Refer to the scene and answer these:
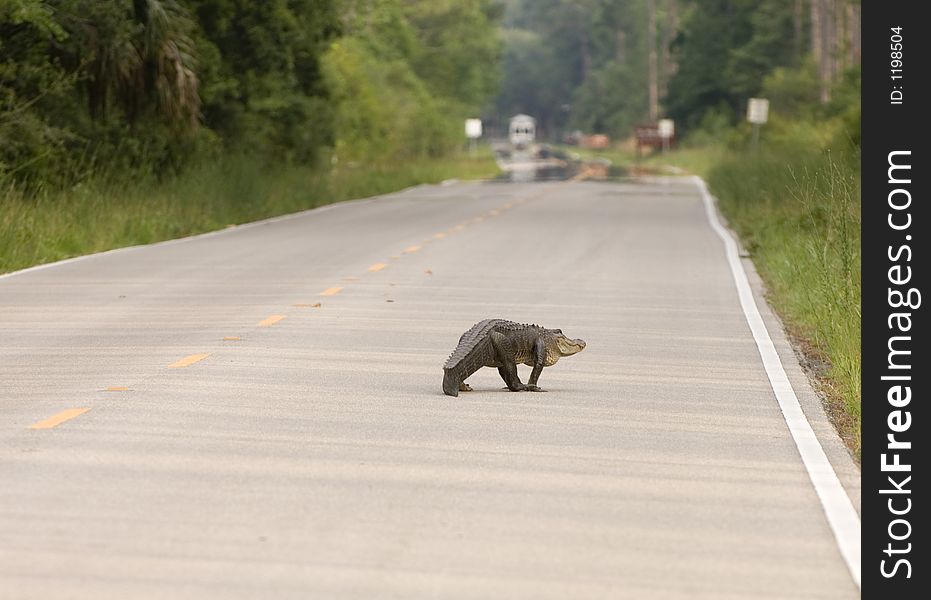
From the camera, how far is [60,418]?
424 inches

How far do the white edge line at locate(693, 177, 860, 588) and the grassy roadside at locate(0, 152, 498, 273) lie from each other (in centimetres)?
997

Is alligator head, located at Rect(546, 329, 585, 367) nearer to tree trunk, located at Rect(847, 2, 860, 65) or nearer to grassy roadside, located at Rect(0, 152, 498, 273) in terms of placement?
grassy roadside, located at Rect(0, 152, 498, 273)

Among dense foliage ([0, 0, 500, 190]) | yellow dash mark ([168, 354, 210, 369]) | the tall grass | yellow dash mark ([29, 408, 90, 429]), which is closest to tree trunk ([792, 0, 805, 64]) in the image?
dense foliage ([0, 0, 500, 190])

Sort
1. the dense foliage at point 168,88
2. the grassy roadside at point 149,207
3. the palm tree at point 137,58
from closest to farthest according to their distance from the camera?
the grassy roadside at point 149,207 < the dense foliage at point 168,88 < the palm tree at point 137,58

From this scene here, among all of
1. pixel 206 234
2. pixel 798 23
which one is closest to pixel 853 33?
pixel 798 23

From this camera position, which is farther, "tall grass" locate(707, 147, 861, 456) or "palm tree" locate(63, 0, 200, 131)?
"palm tree" locate(63, 0, 200, 131)

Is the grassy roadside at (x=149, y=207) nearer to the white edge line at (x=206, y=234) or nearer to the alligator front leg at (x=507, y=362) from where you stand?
the white edge line at (x=206, y=234)

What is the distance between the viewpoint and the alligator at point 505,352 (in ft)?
39.7

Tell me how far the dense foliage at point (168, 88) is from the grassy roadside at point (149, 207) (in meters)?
0.53

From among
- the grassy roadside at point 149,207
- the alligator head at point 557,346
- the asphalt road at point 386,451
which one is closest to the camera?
the asphalt road at point 386,451

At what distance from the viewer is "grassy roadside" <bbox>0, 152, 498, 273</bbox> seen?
24.5 metres

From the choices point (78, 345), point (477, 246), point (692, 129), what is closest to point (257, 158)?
point (477, 246)

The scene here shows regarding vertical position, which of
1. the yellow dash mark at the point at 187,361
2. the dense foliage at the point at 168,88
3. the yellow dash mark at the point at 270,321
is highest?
the dense foliage at the point at 168,88

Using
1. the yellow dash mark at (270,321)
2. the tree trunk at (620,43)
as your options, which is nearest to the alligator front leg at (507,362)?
the yellow dash mark at (270,321)
